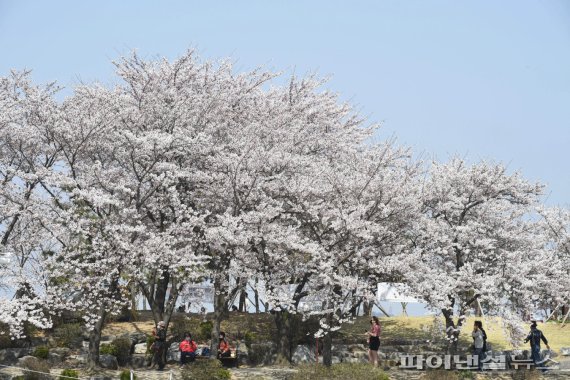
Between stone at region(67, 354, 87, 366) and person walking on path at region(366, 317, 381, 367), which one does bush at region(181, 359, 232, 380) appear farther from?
stone at region(67, 354, 87, 366)

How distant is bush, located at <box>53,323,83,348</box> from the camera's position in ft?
98.6

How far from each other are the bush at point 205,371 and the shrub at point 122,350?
5.14m

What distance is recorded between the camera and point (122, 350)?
27547mm

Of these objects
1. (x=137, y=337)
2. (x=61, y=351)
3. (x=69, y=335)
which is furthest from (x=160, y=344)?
(x=69, y=335)

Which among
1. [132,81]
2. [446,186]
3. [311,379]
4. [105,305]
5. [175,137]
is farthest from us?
[132,81]

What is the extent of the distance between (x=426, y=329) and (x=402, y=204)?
11.9 metres

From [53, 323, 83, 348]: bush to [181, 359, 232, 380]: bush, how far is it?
9.19 meters

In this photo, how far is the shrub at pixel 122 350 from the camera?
27.2 metres

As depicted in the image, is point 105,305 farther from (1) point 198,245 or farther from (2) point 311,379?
(2) point 311,379

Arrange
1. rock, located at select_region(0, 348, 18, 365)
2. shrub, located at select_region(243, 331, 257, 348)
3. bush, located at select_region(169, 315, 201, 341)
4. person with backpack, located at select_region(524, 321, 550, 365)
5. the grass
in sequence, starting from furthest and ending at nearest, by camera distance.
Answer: the grass, bush, located at select_region(169, 315, 201, 341), shrub, located at select_region(243, 331, 257, 348), rock, located at select_region(0, 348, 18, 365), person with backpack, located at select_region(524, 321, 550, 365)

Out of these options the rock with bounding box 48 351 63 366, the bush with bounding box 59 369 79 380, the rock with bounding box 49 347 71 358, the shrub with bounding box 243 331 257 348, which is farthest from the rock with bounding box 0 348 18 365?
the shrub with bounding box 243 331 257 348

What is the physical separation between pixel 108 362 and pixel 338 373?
9.37m

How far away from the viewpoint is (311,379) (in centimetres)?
2212

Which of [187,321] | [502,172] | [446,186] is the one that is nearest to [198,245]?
[187,321]
